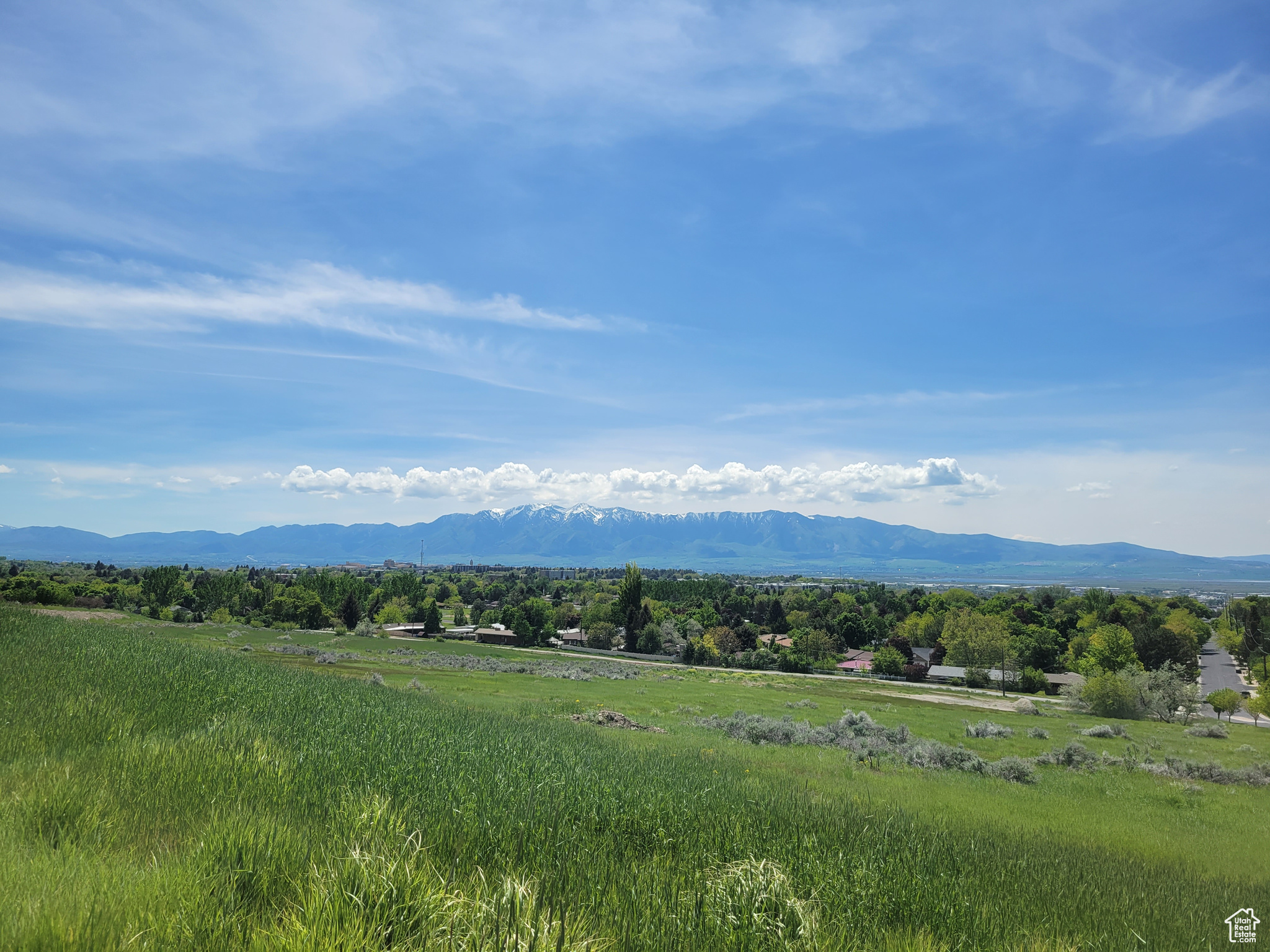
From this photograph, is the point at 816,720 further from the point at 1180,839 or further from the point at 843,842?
the point at 843,842

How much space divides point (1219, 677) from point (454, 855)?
147 meters

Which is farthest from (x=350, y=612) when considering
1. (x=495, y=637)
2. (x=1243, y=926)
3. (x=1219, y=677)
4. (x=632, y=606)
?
(x=1219, y=677)

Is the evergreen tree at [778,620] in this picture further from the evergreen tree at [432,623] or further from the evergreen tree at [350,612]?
the evergreen tree at [350,612]

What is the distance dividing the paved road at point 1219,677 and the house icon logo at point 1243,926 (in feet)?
253

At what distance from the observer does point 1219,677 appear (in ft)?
351

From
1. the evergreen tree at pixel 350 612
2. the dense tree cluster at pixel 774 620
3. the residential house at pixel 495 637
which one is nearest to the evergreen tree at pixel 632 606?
the dense tree cluster at pixel 774 620

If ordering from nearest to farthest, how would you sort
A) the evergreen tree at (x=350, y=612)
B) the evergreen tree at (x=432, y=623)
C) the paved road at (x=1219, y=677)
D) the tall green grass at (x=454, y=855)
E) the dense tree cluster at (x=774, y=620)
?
the tall green grass at (x=454, y=855) < the paved road at (x=1219, y=677) < the dense tree cluster at (x=774, y=620) < the evergreen tree at (x=350, y=612) < the evergreen tree at (x=432, y=623)

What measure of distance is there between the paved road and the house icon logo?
253 feet

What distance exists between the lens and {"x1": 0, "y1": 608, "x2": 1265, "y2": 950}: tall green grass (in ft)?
14.4

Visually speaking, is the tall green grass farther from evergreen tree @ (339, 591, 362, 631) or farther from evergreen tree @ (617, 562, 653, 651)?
evergreen tree @ (339, 591, 362, 631)

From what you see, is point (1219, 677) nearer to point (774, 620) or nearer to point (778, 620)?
point (778, 620)

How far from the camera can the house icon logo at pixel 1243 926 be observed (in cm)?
775

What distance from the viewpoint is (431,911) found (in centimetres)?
446

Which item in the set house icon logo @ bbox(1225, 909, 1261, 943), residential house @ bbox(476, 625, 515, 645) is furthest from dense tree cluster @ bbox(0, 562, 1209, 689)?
house icon logo @ bbox(1225, 909, 1261, 943)
